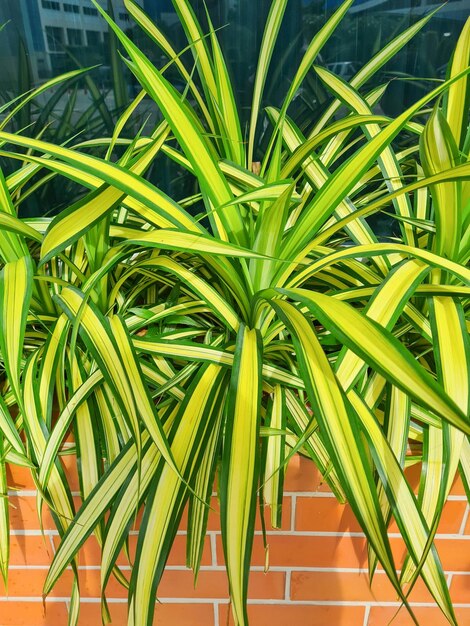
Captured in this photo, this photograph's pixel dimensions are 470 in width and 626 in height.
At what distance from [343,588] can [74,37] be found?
1275 mm

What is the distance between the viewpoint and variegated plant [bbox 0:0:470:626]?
1.85 feet

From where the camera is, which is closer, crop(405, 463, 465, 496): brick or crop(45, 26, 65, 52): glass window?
crop(405, 463, 465, 496): brick

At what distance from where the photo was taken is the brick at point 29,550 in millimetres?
822

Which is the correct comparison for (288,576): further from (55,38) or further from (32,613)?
(55,38)

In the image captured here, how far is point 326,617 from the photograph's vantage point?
2.95ft

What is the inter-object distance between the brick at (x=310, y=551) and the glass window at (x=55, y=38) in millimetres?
1122

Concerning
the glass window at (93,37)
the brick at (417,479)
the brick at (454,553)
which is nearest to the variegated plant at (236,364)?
the brick at (417,479)

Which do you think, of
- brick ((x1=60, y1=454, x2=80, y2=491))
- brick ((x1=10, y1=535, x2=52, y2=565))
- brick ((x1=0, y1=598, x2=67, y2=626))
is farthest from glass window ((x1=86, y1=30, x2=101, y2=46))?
brick ((x1=0, y1=598, x2=67, y2=626))

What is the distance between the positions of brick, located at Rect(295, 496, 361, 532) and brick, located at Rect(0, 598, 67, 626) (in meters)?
0.45

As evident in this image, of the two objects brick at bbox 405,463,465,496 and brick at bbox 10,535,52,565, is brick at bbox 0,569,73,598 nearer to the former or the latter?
brick at bbox 10,535,52,565

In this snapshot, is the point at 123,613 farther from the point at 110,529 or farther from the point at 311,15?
the point at 311,15

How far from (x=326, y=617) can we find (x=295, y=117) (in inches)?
42.6

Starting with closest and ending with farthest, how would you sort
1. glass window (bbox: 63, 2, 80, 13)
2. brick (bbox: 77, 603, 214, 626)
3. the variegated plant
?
1. the variegated plant
2. brick (bbox: 77, 603, 214, 626)
3. glass window (bbox: 63, 2, 80, 13)

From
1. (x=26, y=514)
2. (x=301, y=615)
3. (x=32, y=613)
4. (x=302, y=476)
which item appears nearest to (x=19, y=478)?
(x=26, y=514)
